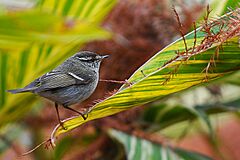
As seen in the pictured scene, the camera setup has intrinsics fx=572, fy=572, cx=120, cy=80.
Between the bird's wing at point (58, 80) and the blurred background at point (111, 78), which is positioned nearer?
the bird's wing at point (58, 80)

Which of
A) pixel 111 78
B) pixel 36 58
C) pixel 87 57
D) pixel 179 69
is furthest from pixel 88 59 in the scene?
pixel 179 69

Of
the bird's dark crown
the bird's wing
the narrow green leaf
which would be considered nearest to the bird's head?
the bird's dark crown

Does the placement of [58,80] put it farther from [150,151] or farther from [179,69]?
[179,69]

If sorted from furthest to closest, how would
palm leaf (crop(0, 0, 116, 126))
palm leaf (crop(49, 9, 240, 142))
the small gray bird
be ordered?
palm leaf (crop(0, 0, 116, 126))
the small gray bird
palm leaf (crop(49, 9, 240, 142))

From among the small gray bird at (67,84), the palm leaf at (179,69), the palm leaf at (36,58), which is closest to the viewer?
the palm leaf at (179,69)

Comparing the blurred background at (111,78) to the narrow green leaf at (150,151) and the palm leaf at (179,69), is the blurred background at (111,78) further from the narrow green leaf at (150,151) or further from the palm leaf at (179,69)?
the palm leaf at (179,69)

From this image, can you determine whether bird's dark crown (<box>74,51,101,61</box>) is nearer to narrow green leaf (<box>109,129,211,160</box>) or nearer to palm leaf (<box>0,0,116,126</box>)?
palm leaf (<box>0,0,116,126</box>)

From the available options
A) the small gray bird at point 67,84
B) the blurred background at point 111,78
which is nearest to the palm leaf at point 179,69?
the small gray bird at point 67,84

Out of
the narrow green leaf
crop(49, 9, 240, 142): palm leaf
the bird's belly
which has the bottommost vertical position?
the narrow green leaf
